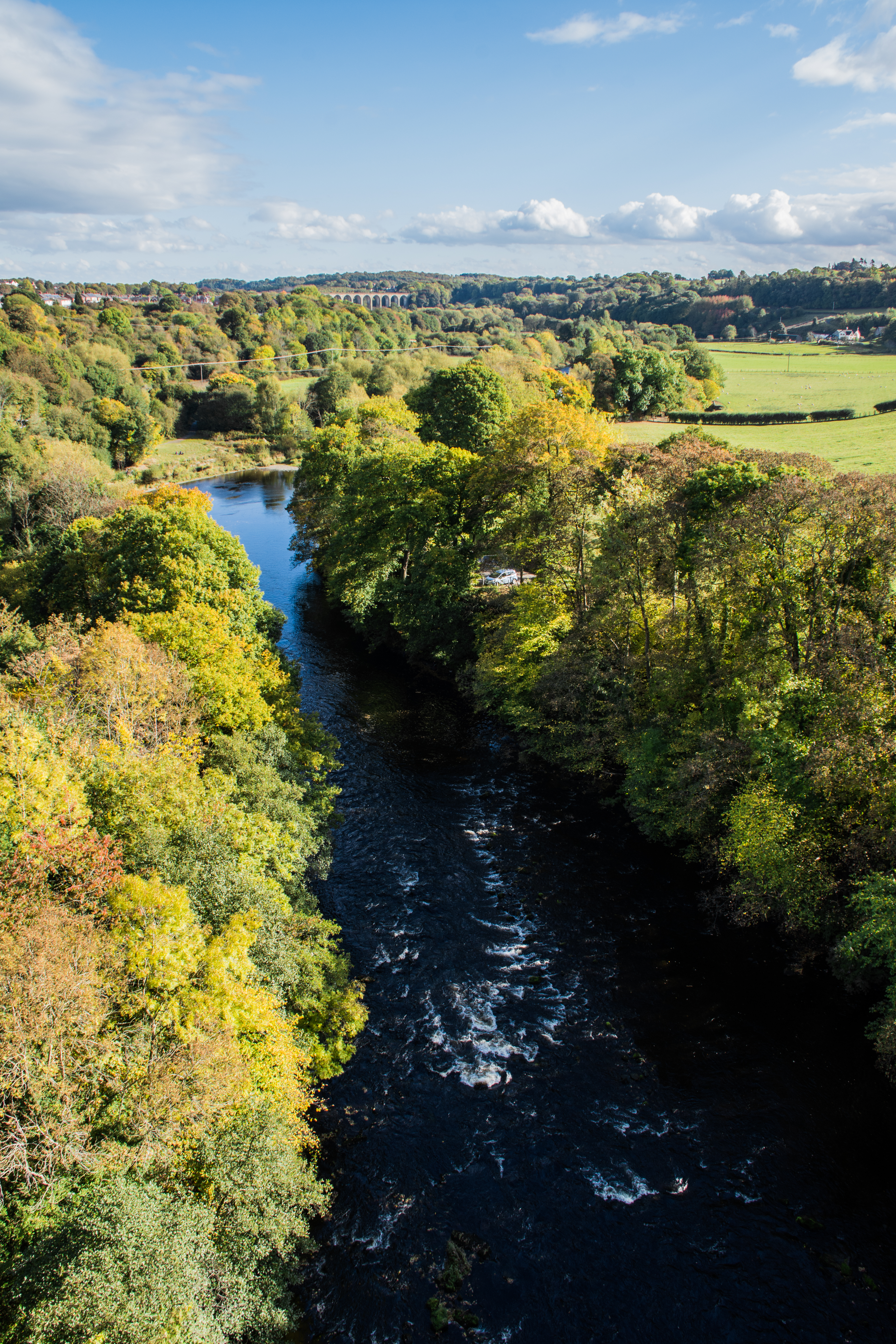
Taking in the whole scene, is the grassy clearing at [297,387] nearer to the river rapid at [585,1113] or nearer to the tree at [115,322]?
the tree at [115,322]

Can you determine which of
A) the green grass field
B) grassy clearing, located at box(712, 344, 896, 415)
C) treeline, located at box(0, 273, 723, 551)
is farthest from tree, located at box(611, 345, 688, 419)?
grassy clearing, located at box(712, 344, 896, 415)

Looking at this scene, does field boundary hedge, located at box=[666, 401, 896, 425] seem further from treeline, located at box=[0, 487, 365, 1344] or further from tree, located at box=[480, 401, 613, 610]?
treeline, located at box=[0, 487, 365, 1344]

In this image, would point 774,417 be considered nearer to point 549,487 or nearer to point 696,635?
point 549,487

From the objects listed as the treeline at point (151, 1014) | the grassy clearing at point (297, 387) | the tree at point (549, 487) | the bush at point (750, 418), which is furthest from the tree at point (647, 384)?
the treeline at point (151, 1014)

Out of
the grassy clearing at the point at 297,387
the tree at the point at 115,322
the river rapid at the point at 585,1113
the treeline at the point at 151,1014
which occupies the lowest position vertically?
the river rapid at the point at 585,1113

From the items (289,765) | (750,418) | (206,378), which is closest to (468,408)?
(750,418)
